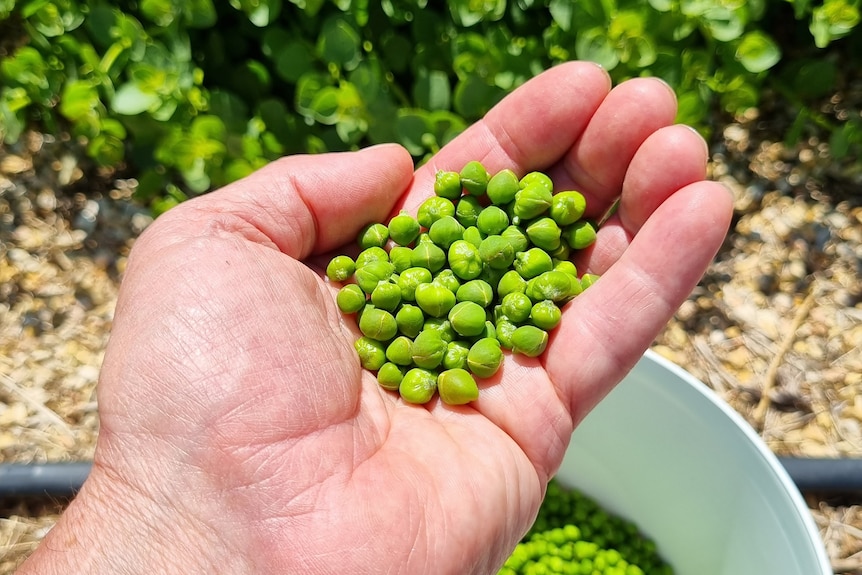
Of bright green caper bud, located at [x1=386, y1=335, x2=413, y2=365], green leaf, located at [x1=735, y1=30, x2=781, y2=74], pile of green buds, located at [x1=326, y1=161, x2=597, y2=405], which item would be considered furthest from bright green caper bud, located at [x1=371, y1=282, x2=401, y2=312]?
green leaf, located at [x1=735, y1=30, x2=781, y2=74]

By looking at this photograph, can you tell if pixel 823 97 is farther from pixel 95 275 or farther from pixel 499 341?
pixel 95 275

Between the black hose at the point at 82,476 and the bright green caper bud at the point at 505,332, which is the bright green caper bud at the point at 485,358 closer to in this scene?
the bright green caper bud at the point at 505,332

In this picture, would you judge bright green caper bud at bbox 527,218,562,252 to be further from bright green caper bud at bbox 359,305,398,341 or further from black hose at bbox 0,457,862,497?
black hose at bbox 0,457,862,497

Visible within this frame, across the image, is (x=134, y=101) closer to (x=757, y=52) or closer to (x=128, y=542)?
(x=128, y=542)

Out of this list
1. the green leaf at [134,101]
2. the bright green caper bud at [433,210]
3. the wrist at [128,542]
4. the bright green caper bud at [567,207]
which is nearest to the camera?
the wrist at [128,542]

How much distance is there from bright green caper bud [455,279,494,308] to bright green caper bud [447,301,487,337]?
0.05 metres

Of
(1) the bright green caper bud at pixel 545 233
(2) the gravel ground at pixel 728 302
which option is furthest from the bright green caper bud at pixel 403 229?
(2) the gravel ground at pixel 728 302

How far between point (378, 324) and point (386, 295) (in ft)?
0.35

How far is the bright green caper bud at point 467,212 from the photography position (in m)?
2.93

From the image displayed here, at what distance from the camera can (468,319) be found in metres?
2.62

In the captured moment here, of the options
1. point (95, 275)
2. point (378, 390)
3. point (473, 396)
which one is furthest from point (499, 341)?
point (95, 275)

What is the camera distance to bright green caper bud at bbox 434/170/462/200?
9.64 ft

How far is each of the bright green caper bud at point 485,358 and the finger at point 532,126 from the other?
2.57 ft

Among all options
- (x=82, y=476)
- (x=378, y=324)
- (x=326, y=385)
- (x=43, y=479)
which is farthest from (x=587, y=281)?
(x=43, y=479)
